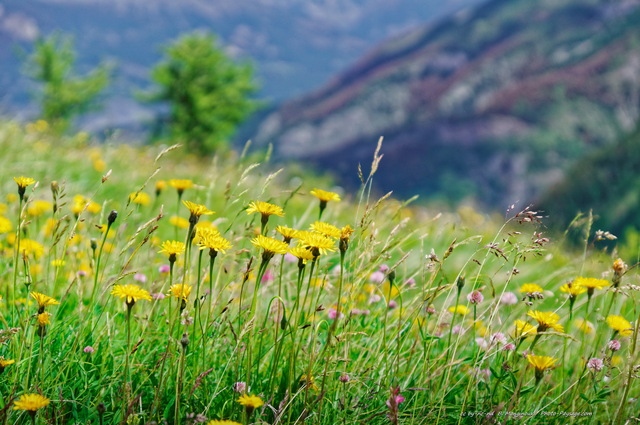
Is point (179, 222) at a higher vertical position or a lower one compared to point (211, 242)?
lower

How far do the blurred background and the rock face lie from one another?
301 mm

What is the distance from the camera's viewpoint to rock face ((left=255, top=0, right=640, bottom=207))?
247 ft

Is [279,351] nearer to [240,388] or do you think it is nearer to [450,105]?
[240,388]

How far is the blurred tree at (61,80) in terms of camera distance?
34250mm

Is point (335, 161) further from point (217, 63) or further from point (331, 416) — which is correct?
point (331, 416)

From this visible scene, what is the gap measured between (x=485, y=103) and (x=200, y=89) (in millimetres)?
75794

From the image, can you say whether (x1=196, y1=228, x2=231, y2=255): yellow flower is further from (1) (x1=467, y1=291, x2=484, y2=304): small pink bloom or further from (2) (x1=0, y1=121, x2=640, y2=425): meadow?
(1) (x1=467, y1=291, x2=484, y2=304): small pink bloom

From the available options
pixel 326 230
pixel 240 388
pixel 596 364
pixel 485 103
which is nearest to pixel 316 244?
pixel 326 230

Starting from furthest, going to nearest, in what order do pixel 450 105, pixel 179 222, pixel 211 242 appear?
1. pixel 450 105
2. pixel 179 222
3. pixel 211 242

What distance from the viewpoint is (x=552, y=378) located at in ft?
5.96

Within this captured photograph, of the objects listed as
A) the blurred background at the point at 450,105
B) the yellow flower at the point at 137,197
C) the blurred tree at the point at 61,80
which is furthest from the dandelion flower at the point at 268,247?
the blurred tree at the point at 61,80

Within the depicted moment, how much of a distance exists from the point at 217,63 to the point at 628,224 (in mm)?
24434

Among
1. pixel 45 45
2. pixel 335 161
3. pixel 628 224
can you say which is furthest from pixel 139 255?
pixel 335 161

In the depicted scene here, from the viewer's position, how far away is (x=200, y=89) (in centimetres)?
3131
